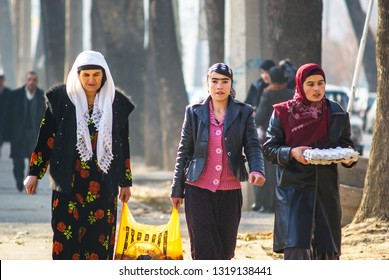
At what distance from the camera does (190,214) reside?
27.7ft

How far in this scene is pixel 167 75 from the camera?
23797 mm

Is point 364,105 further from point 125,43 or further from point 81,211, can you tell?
point 81,211

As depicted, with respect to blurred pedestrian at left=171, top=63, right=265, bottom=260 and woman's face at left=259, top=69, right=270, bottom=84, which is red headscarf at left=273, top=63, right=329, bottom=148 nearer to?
blurred pedestrian at left=171, top=63, right=265, bottom=260

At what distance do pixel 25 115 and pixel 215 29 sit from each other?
16.0 feet

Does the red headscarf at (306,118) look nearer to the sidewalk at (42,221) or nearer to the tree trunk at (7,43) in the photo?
the sidewalk at (42,221)

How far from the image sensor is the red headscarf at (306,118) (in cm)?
816

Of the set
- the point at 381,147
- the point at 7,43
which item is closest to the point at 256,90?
the point at 381,147

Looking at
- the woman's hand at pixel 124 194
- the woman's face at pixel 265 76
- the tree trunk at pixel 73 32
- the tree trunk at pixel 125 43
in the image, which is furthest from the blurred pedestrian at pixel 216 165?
the tree trunk at pixel 73 32

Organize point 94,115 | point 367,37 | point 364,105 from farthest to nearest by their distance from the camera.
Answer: point 364,105, point 367,37, point 94,115

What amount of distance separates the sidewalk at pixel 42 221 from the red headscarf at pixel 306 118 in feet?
9.62
